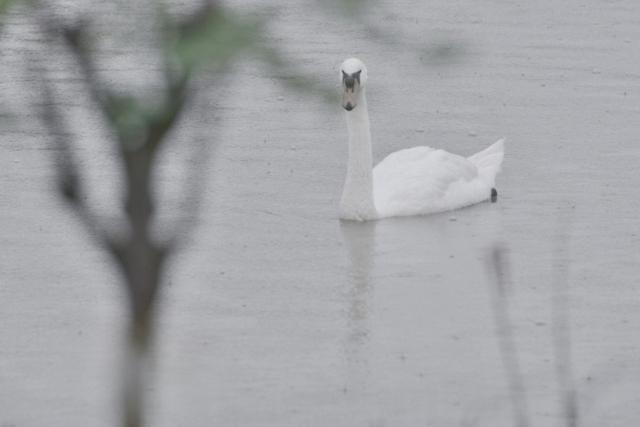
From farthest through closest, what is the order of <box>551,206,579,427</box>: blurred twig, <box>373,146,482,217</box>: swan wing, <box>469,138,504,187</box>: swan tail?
<box>469,138,504,187</box>: swan tail, <box>373,146,482,217</box>: swan wing, <box>551,206,579,427</box>: blurred twig

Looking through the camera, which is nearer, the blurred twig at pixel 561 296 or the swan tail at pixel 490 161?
the blurred twig at pixel 561 296

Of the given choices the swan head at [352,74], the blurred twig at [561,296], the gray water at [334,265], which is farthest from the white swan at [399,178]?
the blurred twig at [561,296]

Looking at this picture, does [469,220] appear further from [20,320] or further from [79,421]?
[79,421]

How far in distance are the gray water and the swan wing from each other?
15 centimetres

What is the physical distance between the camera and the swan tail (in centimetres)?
1386

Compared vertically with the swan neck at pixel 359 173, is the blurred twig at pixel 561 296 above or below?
above

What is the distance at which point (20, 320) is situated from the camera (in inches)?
403

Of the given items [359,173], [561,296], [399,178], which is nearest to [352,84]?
[359,173]

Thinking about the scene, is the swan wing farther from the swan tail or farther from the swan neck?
the swan neck

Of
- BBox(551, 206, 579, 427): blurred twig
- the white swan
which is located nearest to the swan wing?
the white swan

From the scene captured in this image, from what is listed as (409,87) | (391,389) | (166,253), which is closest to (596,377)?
(391,389)

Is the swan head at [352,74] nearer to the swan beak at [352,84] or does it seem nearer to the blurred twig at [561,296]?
the swan beak at [352,84]

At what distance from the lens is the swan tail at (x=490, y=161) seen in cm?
1386

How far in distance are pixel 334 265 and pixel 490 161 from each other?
2731mm
